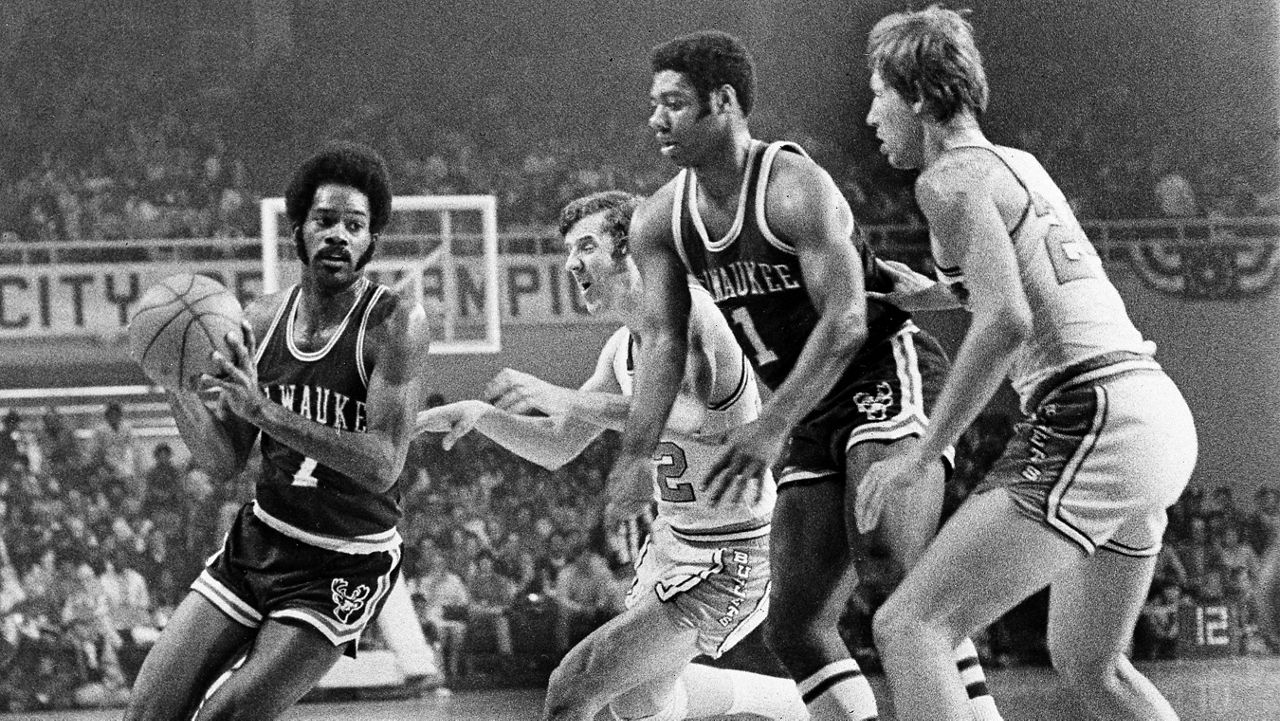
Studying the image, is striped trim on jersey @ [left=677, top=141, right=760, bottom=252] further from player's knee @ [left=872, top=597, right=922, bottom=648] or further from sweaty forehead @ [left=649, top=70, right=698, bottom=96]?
player's knee @ [left=872, top=597, right=922, bottom=648]

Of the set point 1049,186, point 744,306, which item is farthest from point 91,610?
point 1049,186

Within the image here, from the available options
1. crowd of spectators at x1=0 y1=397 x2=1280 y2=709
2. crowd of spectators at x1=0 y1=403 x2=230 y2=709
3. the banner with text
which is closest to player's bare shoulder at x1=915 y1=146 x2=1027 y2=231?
crowd of spectators at x1=0 y1=397 x2=1280 y2=709

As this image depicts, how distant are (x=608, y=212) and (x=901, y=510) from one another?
1.39m

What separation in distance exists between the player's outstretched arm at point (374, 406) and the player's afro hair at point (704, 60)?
33.2 inches

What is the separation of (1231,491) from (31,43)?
780 cm

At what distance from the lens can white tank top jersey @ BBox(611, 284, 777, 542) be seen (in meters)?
4.20

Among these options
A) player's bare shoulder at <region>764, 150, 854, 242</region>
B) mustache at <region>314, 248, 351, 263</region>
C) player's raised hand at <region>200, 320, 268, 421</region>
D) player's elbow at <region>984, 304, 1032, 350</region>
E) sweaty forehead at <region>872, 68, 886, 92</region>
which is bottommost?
player's raised hand at <region>200, 320, 268, 421</region>

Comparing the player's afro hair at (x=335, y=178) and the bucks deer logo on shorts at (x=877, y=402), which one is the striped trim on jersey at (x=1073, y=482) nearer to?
the bucks deer logo on shorts at (x=877, y=402)

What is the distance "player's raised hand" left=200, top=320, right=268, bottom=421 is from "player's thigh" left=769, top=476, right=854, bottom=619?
50.2 inches

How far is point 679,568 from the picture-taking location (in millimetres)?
4148

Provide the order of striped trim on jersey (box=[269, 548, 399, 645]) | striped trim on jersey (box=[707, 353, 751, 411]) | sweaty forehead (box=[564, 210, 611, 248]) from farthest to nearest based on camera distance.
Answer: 1. sweaty forehead (box=[564, 210, 611, 248])
2. striped trim on jersey (box=[707, 353, 751, 411])
3. striped trim on jersey (box=[269, 548, 399, 645])

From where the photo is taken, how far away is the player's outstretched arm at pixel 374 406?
3.40 m

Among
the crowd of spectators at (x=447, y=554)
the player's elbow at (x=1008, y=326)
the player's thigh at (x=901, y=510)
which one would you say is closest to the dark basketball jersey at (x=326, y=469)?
the player's thigh at (x=901, y=510)

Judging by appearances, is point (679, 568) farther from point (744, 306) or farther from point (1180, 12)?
point (1180, 12)
